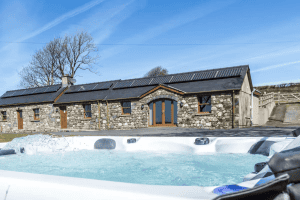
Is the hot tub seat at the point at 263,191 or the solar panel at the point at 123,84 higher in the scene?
the solar panel at the point at 123,84

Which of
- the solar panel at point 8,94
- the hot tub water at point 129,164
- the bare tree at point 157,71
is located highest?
the bare tree at point 157,71

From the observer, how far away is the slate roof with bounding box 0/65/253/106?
1299cm

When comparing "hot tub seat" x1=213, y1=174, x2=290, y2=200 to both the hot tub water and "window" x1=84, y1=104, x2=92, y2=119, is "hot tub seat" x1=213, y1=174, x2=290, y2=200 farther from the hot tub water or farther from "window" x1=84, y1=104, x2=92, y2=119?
"window" x1=84, y1=104, x2=92, y2=119

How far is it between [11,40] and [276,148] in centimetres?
1877

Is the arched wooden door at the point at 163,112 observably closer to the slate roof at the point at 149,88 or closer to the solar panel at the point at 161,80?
the slate roof at the point at 149,88

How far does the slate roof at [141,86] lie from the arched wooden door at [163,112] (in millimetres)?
1089

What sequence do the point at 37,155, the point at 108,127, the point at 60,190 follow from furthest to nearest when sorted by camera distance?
1. the point at 108,127
2. the point at 37,155
3. the point at 60,190

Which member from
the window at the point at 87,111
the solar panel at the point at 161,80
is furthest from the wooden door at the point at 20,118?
the solar panel at the point at 161,80

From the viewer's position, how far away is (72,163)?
423cm

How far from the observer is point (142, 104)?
14.3 metres

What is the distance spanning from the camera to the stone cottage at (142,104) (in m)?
12.5

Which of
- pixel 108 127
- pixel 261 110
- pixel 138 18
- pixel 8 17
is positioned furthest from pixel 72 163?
pixel 261 110

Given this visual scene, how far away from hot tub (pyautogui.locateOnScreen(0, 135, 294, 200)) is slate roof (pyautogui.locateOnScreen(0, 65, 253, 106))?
8.30 m

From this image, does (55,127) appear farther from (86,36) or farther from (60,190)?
(60,190)
